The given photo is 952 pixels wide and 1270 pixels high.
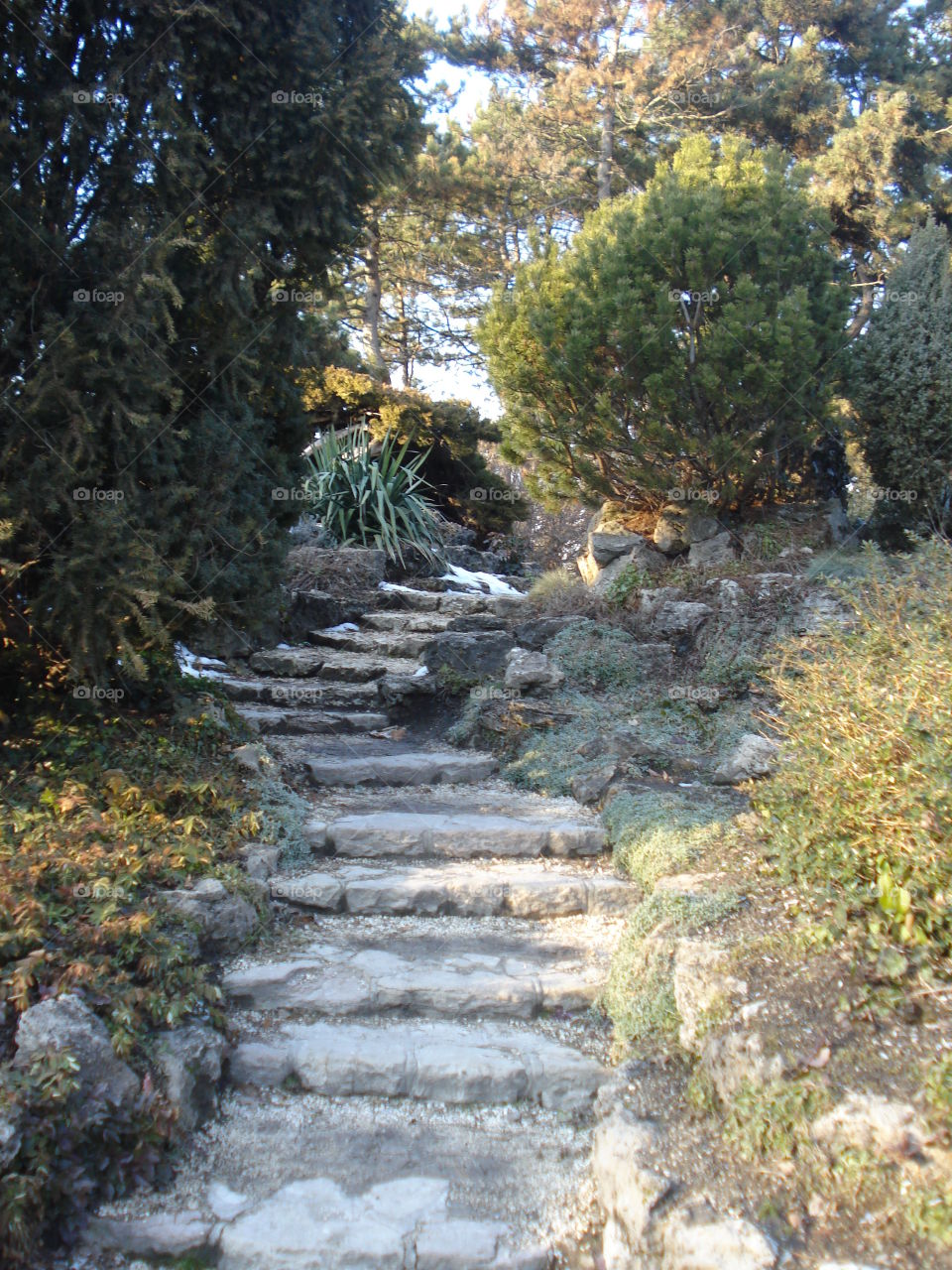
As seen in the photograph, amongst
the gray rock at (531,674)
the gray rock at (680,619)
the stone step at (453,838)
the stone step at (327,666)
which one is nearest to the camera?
the stone step at (453,838)

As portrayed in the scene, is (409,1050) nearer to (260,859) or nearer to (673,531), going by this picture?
(260,859)

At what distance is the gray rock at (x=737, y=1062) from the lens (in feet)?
8.90

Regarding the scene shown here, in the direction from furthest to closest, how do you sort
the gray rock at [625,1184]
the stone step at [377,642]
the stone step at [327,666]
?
the stone step at [377,642], the stone step at [327,666], the gray rock at [625,1184]

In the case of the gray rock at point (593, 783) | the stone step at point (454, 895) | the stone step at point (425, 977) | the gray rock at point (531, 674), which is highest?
the gray rock at point (531, 674)

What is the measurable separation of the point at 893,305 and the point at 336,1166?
761 cm

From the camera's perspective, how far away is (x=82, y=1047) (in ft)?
9.22

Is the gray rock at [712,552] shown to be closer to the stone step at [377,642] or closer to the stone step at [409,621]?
the stone step at [409,621]

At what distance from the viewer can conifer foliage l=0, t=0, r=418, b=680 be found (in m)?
4.10

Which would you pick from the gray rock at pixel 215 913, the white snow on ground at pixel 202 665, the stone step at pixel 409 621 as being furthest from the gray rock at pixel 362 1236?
the stone step at pixel 409 621

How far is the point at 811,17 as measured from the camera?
1461 cm

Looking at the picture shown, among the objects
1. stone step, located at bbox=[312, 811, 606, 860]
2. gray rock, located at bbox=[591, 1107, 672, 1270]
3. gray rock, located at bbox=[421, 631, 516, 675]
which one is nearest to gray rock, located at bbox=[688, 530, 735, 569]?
gray rock, located at bbox=[421, 631, 516, 675]

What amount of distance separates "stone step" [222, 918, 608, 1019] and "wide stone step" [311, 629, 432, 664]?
3.68 m

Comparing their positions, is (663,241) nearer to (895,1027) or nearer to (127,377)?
(127,377)

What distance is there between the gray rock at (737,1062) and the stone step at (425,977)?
0.80 meters
